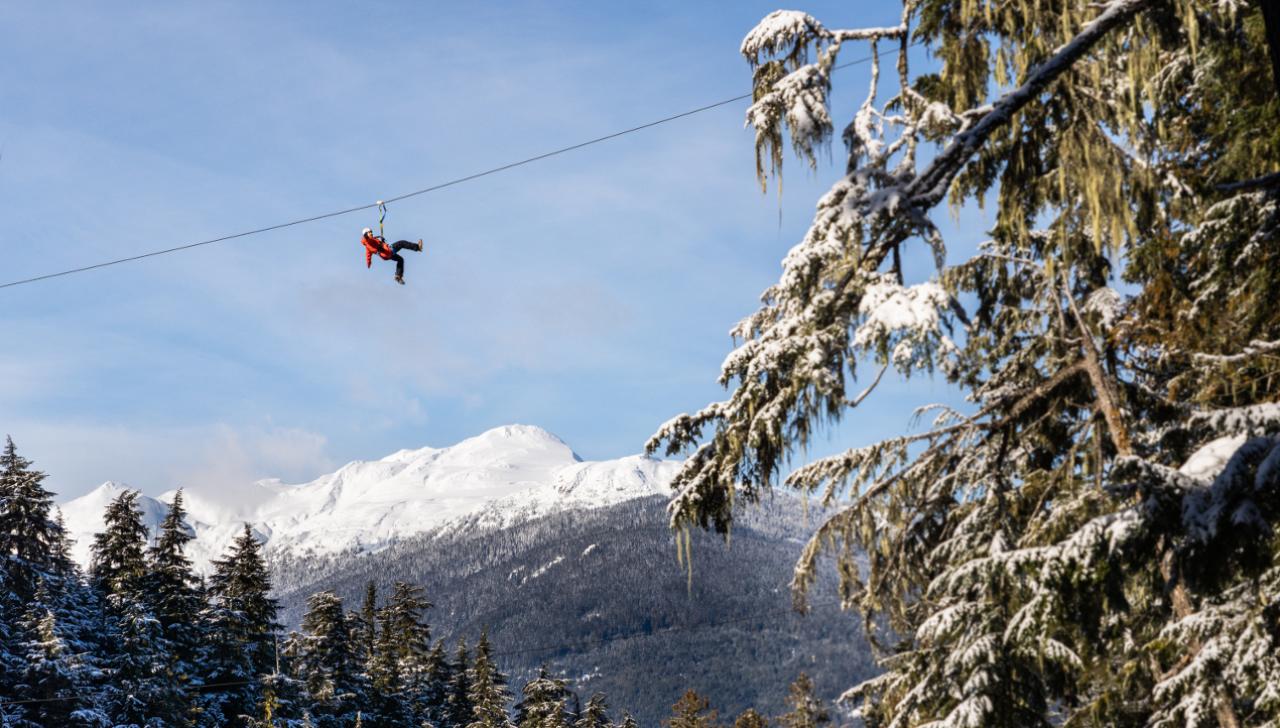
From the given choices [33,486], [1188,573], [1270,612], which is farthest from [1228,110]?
[33,486]

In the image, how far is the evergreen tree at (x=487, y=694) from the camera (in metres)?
43.8

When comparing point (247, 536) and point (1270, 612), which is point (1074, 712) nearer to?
point (1270, 612)

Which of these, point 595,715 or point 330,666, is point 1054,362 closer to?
point 330,666

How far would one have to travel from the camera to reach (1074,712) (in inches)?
450

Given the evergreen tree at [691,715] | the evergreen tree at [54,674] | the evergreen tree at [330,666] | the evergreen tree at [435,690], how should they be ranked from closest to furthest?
the evergreen tree at [54,674] < the evergreen tree at [330,666] < the evergreen tree at [435,690] < the evergreen tree at [691,715]

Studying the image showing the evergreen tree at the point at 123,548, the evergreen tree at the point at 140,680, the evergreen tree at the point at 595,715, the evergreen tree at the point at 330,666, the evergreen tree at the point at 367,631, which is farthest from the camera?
the evergreen tree at the point at 595,715

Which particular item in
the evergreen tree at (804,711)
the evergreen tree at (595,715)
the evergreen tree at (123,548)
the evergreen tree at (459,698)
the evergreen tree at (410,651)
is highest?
the evergreen tree at (123,548)

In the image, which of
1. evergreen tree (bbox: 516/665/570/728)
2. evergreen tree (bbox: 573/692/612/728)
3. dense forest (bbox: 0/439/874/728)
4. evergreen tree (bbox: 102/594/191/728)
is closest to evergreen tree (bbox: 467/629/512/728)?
dense forest (bbox: 0/439/874/728)

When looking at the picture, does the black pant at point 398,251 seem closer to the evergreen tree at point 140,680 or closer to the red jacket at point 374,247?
the red jacket at point 374,247

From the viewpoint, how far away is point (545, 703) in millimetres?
44562

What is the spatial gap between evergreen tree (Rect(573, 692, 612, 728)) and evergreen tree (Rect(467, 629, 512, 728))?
3260 mm

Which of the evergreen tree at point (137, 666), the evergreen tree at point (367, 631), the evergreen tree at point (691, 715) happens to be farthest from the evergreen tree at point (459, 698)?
the evergreen tree at point (137, 666)

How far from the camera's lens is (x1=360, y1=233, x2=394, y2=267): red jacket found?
12.9 meters

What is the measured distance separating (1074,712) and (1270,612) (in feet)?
14.1
